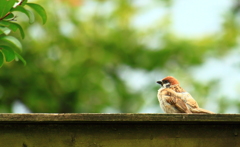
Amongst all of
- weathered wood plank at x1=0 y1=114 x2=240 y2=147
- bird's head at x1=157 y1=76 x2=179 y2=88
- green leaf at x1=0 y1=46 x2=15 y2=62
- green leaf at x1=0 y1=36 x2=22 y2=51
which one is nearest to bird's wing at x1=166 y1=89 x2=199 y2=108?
bird's head at x1=157 y1=76 x2=179 y2=88

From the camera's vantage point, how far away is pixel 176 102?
16.7ft

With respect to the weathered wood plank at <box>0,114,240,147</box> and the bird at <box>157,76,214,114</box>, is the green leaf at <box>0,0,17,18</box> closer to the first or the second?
the weathered wood plank at <box>0,114,240,147</box>

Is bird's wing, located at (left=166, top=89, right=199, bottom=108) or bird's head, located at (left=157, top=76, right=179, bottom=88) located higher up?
bird's head, located at (left=157, top=76, right=179, bottom=88)

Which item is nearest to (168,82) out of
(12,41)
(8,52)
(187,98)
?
(187,98)

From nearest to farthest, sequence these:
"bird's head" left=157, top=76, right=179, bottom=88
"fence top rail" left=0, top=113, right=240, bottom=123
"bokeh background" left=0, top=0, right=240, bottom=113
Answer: "fence top rail" left=0, top=113, right=240, bottom=123 → "bird's head" left=157, top=76, right=179, bottom=88 → "bokeh background" left=0, top=0, right=240, bottom=113

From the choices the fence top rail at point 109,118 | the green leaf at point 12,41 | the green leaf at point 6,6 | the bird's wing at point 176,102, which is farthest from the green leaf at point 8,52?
the bird's wing at point 176,102

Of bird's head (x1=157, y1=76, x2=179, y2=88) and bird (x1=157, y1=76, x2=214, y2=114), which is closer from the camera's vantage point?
bird (x1=157, y1=76, x2=214, y2=114)

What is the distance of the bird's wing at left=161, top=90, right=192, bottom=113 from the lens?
4969 millimetres

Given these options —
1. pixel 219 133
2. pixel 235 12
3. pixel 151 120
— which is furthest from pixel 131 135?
pixel 235 12

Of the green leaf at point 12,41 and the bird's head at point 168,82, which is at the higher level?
the bird's head at point 168,82

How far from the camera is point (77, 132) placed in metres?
2.76

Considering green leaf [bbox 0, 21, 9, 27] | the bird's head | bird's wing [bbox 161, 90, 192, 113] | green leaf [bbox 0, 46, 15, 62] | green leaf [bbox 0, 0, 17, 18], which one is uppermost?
the bird's head

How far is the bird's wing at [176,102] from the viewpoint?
497 cm

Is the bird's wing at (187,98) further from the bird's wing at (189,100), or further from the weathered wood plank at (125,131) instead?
the weathered wood plank at (125,131)
